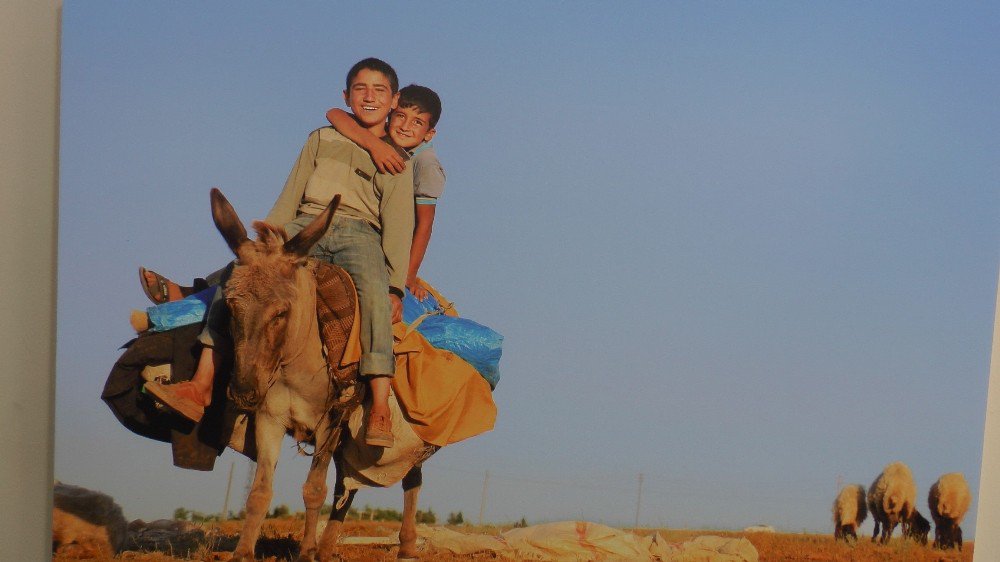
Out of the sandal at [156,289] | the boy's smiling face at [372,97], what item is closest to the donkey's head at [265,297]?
the sandal at [156,289]

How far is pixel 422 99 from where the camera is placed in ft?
24.7

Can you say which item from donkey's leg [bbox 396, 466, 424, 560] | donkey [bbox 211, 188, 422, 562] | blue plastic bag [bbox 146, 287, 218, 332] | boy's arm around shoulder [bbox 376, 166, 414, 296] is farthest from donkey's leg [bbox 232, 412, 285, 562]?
donkey's leg [bbox 396, 466, 424, 560]

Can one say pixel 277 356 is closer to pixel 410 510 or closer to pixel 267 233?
pixel 267 233

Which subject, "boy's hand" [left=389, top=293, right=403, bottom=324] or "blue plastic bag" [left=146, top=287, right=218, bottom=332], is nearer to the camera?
"blue plastic bag" [left=146, top=287, right=218, bottom=332]

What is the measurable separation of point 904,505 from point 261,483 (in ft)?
13.3

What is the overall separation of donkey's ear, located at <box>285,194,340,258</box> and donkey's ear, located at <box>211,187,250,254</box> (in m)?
0.22

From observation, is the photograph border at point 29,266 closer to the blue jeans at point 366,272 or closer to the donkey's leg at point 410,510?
the blue jeans at point 366,272

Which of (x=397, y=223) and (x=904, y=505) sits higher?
(x=397, y=223)

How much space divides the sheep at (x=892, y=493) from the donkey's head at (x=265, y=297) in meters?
3.73

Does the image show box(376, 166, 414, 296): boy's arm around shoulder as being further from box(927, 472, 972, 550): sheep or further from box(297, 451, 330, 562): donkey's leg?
box(927, 472, 972, 550): sheep

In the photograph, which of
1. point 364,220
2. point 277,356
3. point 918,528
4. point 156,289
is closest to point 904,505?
point 918,528

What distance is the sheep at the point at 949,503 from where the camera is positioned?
8086mm

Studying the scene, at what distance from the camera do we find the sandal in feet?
22.9

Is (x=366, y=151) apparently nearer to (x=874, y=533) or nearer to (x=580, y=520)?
(x=580, y=520)
